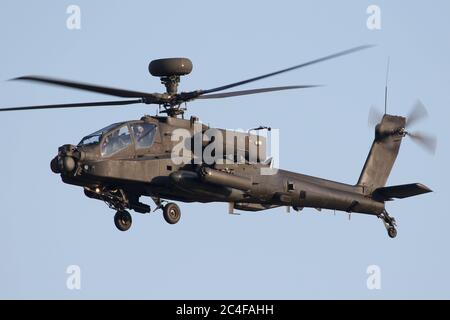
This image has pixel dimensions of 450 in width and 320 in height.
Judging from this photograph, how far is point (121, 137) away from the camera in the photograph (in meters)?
25.8

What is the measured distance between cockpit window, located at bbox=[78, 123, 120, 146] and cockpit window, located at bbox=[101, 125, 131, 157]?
193 millimetres

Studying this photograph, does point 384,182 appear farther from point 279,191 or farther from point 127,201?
Result: point 127,201

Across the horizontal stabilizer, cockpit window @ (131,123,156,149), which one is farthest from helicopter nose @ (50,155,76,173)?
the horizontal stabilizer

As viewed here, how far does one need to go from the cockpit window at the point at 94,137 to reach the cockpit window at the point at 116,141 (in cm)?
19

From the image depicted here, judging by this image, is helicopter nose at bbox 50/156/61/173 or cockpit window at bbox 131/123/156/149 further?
cockpit window at bbox 131/123/156/149

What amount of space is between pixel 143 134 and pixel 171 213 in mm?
2320

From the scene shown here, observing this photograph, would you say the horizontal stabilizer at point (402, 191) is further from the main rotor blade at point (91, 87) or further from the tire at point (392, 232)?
the main rotor blade at point (91, 87)

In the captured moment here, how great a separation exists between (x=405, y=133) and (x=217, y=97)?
7932mm

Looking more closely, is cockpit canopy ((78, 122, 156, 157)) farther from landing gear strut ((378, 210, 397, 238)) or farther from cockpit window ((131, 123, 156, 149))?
landing gear strut ((378, 210, 397, 238))

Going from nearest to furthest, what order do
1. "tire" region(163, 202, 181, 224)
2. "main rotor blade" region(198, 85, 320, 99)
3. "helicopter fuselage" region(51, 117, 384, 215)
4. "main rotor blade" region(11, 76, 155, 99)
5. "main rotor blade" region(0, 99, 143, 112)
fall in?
1. "main rotor blade" region(11, 76, 155, 99)
2. "main rotor blade" region(198, 85, 320, 99)
3. "helicopter fuselage" region(51, 117, 384, 215)
4. "main rotor blade" region(0, 99, 143, 112)
5. "tire" region(163, 202, 181, 224)

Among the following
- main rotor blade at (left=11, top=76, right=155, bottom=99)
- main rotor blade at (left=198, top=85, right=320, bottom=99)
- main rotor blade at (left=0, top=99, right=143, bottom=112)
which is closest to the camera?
main rotor blade at (left=11, top=76, right=155, bottom=99)

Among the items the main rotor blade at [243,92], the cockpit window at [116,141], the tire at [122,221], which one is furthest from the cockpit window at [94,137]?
the main rotor blade at [243,92]

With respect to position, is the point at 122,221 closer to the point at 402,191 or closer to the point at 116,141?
the point at 116,141

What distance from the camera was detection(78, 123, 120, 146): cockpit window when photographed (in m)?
25.6
